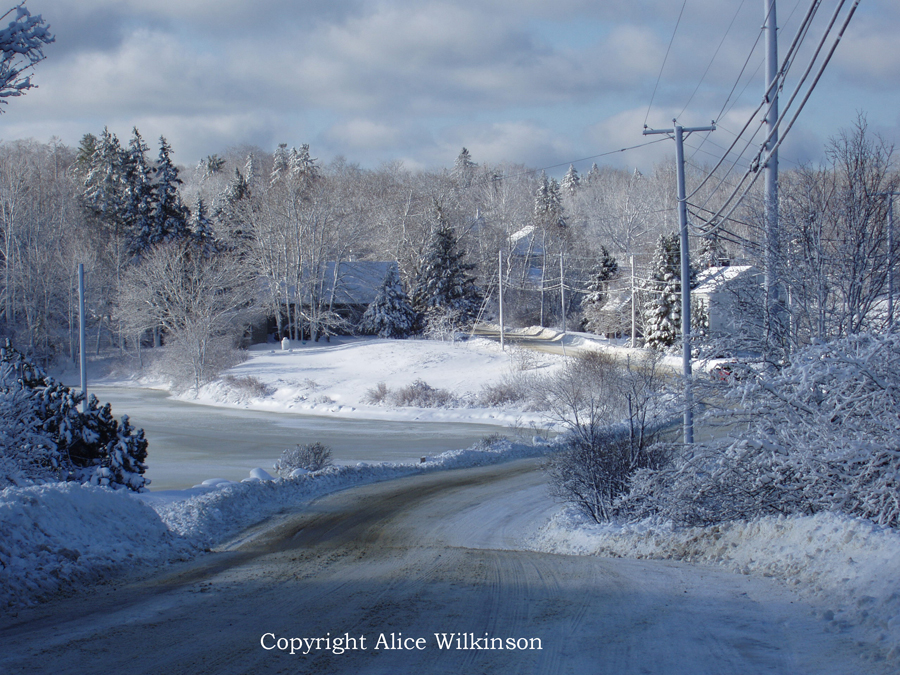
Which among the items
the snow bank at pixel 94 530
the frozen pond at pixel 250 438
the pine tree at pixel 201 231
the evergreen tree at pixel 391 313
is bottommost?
the frozen pond at pixel 250 438

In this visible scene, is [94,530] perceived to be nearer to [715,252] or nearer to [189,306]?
[715,252]

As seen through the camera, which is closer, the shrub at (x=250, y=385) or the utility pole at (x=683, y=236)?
the utility pole at (x=683, y=236)

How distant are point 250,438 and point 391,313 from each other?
91.3 ft

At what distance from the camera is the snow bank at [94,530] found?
23.0ft

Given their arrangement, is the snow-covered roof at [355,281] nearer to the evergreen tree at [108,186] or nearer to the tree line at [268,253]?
the tree line at [268,253]

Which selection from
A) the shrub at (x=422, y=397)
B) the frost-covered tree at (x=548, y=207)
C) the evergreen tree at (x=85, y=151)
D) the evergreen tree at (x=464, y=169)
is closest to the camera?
the shrub at (x=422, y=397)

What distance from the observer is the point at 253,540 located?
1118 centimetres

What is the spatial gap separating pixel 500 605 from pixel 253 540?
6.32m

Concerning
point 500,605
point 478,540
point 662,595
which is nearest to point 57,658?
point 500,605

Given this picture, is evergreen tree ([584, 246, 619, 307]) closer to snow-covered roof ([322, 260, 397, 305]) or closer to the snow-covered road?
snow-covered roof ([322, 260, 397, 305])

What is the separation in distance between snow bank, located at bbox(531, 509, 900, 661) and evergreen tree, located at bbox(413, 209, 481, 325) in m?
47.5

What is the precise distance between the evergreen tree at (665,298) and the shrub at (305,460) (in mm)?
31672

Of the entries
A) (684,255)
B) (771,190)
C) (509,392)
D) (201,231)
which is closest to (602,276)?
(509,392)

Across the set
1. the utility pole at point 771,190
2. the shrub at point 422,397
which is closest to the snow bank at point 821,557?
the utility pole at point 771,190
